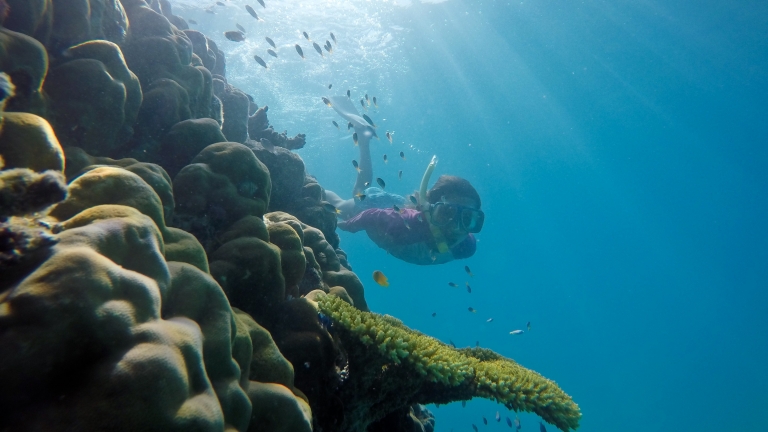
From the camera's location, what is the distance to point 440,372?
3.69 m

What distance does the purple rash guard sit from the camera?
1009 centimetres

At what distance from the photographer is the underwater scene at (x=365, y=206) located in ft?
5.98

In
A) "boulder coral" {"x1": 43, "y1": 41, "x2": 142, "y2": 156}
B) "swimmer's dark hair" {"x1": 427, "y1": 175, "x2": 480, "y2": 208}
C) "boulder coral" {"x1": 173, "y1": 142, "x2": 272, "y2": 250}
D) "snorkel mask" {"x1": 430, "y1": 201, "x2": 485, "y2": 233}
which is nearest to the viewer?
"boulder coral" {"x1": 43, "y1": 41, "x2": 142, "y2": 156}

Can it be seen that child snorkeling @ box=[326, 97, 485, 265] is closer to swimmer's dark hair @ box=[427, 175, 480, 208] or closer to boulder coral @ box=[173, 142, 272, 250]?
swimmer's dark hair @ box=[427, 175, 480, 208]

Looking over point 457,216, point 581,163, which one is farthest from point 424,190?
point 581,163

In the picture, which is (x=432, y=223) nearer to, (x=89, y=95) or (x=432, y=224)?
(x=432, y=224)

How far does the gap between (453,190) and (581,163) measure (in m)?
64.7

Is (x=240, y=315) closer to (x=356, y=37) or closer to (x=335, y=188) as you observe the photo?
(x=356, y=37)

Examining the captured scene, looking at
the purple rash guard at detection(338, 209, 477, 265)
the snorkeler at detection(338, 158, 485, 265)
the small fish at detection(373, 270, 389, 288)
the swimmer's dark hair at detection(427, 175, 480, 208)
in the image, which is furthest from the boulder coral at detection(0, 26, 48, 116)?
the purple rash guard at detection(338, 209, 477, 265)

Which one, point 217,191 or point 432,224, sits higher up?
point 432,224

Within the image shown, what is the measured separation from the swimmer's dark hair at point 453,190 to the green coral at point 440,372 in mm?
5509

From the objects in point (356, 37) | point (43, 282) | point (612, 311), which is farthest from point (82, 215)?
point (612, 311)

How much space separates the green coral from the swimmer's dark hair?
18.1ft

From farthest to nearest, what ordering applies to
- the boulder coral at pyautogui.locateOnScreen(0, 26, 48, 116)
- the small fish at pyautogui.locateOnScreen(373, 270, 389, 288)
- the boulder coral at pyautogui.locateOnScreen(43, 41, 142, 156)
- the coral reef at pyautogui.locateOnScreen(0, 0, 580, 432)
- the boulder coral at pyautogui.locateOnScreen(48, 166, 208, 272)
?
the small fish at pyautogui.locateOnScreen(373, 270, 389, 288) → the boulder coral at pyautogui.locateOnScreen(43, 41, 142, 156) → the boulder coral at pyautogui.locateOnScreen(0, 26, 48, 116) → the boulder coral at pyautogui.locateOnScreen(48, 166, 208, 272) → the coral reef at pyautogui.locateOnScreen(0, 0, 580, 432)
